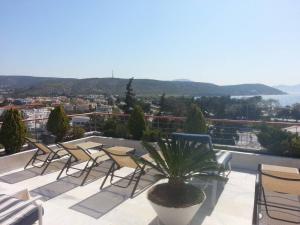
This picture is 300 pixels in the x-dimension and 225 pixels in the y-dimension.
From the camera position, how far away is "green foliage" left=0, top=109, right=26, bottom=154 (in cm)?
606

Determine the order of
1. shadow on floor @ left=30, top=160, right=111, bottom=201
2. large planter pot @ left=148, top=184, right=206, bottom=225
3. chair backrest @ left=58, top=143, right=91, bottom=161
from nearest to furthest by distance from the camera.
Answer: large planter pot @ left=148, top=184, right=206, bottom=225 < shadow on floor @ left=30, top=160, right=111, bottom=201 < chair backrest @ left=58, top=143, right=91, bottom=161

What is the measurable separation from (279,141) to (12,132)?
5.66 metres

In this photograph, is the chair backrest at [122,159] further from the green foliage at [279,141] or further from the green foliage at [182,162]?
the green foliage at [279,141]

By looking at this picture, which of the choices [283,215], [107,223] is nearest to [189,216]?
[107,223]

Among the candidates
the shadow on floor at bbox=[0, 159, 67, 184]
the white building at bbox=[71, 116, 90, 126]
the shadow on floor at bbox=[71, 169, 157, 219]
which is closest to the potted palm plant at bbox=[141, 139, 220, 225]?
the shadow on floor at bbox=[71, 169, 157, 219]

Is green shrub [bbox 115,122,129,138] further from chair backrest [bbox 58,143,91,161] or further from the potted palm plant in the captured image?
the potted palm plant

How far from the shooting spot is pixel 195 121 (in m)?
6.73

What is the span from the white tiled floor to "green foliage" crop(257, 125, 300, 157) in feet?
5.14

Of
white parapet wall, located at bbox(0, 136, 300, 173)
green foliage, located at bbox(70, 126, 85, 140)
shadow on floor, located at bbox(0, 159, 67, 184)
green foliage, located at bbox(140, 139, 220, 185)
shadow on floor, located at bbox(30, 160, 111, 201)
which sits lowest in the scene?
shadow on floor, located at bbox(0, 159, 67, 184)

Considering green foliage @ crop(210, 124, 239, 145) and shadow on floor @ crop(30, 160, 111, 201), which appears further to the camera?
green foliage @ crop(210, 124, 239, 145)

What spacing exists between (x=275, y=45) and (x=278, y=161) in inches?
282

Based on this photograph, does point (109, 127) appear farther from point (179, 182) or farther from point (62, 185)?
point (179, 182)

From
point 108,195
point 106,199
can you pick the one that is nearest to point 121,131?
point 108,195

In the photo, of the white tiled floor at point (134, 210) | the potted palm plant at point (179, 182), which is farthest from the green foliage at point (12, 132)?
the potted palm plant at point (179, 182)
